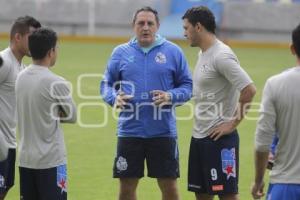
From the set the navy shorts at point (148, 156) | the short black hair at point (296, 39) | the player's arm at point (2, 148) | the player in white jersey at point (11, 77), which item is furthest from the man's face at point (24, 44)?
the short black hair at point (296, 39)

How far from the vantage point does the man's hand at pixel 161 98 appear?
698 cm

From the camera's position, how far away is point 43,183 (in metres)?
6.20

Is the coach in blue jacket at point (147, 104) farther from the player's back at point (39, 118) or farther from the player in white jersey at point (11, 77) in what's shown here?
the player's back at point (39, 118)

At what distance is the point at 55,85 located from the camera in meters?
6.07

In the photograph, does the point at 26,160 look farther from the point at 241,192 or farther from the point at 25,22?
the point at 241,192

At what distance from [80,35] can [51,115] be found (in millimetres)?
26165

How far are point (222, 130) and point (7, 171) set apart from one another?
1.93 meters

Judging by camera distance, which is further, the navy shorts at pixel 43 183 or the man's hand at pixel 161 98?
the man's hand at pixel 161 98

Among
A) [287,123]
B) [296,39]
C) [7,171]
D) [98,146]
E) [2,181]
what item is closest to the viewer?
[296,39]

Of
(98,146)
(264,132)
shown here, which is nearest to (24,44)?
(264,132)

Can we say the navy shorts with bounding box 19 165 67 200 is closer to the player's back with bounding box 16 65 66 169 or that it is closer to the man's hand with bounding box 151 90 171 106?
the player's back with bounding box 16 65 66 169

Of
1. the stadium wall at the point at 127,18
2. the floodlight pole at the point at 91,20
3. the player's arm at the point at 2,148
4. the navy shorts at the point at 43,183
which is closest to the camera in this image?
the player's arm at the point at 2,148

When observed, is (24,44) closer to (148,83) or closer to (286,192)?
(148,83)

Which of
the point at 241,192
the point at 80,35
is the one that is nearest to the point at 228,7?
the point at 80,35
